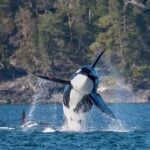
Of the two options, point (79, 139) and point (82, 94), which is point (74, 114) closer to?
point (82, 94)

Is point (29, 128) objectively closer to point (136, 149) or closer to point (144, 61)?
point (136, 149)

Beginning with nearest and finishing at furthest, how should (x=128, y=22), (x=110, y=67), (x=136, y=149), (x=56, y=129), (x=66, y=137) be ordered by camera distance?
(x=136, y=149)
(x=66, y=137)
(x=56, y=129)
(x=110, y=67)
(x=128, y=22)

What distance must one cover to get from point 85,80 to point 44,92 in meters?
82.9

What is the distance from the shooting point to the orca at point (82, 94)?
2403 inches

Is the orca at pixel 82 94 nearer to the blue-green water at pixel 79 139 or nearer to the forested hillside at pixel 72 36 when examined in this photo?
the blue-green water at pixel 79 139

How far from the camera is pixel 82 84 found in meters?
61.0

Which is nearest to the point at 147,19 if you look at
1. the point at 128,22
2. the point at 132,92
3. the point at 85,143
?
the point at 128,22

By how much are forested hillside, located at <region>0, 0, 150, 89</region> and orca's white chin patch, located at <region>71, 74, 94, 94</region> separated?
7876cm

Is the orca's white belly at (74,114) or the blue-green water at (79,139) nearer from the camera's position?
the blue-green water at (79,139)

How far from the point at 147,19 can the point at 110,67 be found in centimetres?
1493

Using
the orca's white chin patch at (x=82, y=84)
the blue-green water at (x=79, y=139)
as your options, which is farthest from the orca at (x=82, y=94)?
the blue-green water at (x=79, y=139)

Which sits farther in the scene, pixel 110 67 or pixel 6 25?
pixel 6 25

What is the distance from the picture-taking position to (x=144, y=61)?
14550 centimetres

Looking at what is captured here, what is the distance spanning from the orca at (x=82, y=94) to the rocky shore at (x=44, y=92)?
72.5 metres
